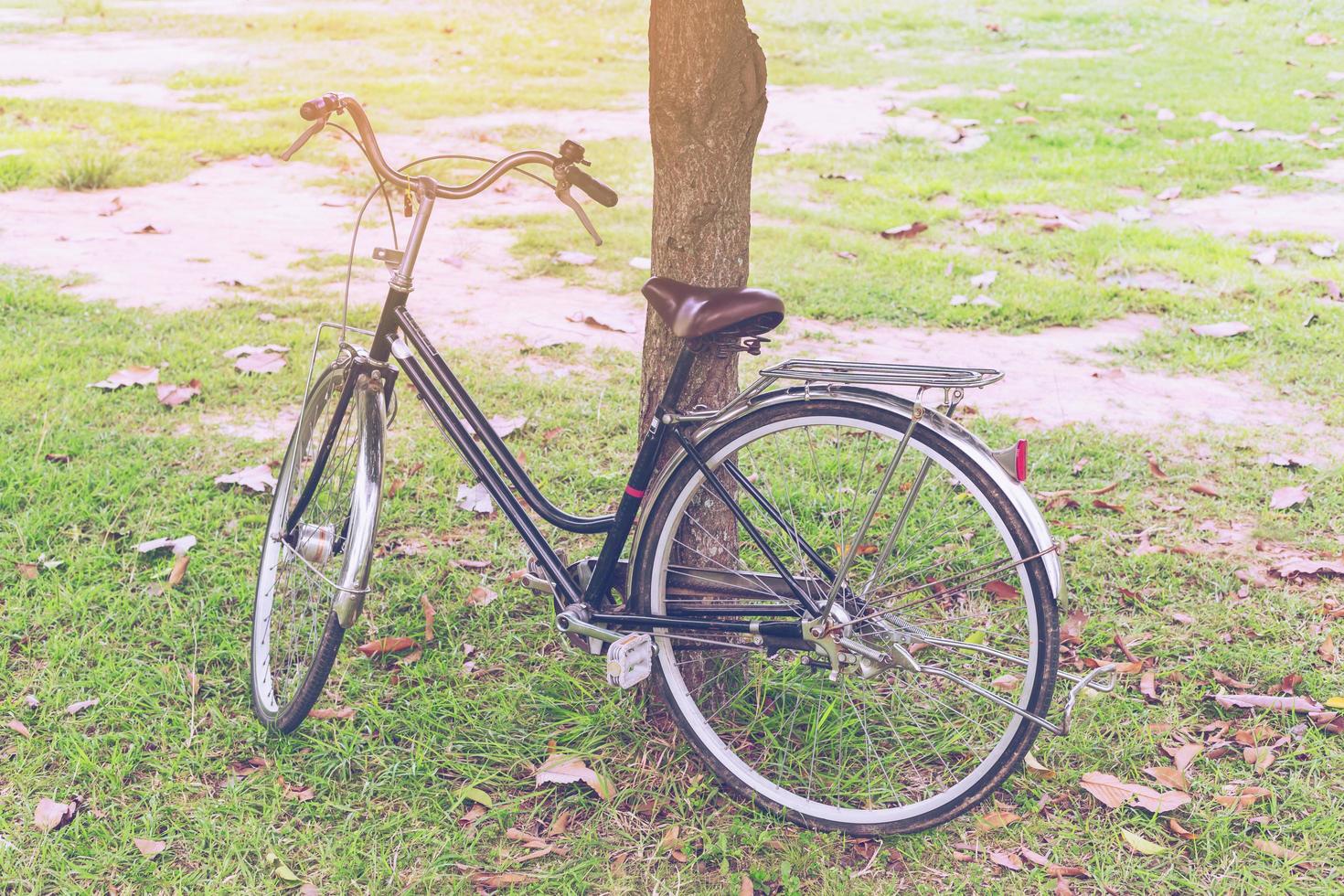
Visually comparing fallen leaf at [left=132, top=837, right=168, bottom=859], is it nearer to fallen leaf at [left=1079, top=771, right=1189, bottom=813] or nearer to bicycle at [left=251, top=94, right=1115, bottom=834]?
bicycle at [left=251, top=94, right=1115, bottom=834]

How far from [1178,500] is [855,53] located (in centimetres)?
852

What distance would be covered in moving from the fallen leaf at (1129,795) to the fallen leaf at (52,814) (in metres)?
2.13

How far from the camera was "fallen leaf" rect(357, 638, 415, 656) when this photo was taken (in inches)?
114

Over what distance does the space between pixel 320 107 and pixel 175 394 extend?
215 centimetres

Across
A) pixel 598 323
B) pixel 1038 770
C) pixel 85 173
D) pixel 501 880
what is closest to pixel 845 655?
pixel 1038 770

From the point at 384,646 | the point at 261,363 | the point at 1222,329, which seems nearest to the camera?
the point at 384,646

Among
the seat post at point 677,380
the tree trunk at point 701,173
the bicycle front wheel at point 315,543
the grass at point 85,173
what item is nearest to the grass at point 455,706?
the bicycle front wheel at point 315,543

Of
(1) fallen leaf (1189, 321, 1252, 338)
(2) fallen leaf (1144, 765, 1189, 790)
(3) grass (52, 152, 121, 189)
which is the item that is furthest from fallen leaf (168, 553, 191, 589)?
(3) grass (52, 152, 121, 189)

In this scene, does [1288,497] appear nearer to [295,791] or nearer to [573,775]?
[573,775]

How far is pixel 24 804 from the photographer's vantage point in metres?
2.39

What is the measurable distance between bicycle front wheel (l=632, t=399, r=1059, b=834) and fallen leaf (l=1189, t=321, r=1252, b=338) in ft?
7.21

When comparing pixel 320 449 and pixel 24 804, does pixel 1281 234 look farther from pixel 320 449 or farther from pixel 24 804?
pixel 24 804

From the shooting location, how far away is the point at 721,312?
85.1 inches

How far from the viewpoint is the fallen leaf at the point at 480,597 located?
121 inches
